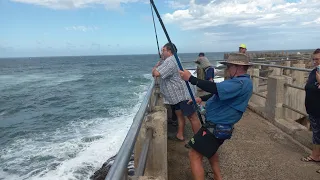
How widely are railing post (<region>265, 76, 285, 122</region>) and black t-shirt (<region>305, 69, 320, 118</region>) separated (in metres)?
2.04

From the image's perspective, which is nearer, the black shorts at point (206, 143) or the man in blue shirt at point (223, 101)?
the man in blue shirt at point (223, 101)

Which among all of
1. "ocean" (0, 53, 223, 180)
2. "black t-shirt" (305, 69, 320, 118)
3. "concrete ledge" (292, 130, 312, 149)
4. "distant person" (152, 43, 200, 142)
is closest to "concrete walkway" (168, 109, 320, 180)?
"concrete ledge" (292, 130, 312, 149)

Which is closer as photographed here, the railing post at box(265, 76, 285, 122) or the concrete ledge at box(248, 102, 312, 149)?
the concrete ledge at box(248, 102, 312, 149)

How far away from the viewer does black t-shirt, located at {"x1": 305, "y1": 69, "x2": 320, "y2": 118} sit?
15.0 ft

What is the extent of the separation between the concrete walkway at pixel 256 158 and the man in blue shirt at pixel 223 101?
1.11 metres

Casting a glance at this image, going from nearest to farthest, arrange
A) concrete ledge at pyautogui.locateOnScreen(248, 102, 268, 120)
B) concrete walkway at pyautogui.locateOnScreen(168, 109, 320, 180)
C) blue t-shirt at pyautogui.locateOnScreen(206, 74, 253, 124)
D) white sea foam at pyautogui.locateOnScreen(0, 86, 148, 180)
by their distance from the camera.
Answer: blue t-shirt at pyautogui.locateOnScreen(206, 74, 253, 124)
concrete walkway at pyautogui.locateOnScreen(168, 109, 320, 180)
concrete ledge at pyautogui.locateOnScreen(248, 102, 268, 120)
white sea foam at pyautogui.locateOnScreen(0, 86, 148, 180)

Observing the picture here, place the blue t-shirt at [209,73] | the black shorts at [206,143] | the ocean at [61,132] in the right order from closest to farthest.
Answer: the black shorts at [206,143] → the blue t-shirt at [209,73] → the ocean at [61,132]

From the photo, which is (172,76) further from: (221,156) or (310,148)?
(310,148)

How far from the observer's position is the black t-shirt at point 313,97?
180 inches

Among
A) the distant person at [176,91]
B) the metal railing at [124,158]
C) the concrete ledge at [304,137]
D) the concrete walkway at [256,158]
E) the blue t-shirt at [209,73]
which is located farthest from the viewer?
the blue t-shirt at [209,73]

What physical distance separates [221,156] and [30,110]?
2393 cm

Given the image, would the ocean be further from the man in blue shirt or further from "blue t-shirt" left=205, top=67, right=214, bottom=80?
the man in blue shirt

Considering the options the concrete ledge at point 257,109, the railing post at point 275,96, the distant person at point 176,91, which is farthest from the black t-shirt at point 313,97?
the concrete ledge at point 257,109

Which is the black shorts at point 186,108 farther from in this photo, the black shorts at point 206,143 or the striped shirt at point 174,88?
the black shorts at point 206,143
